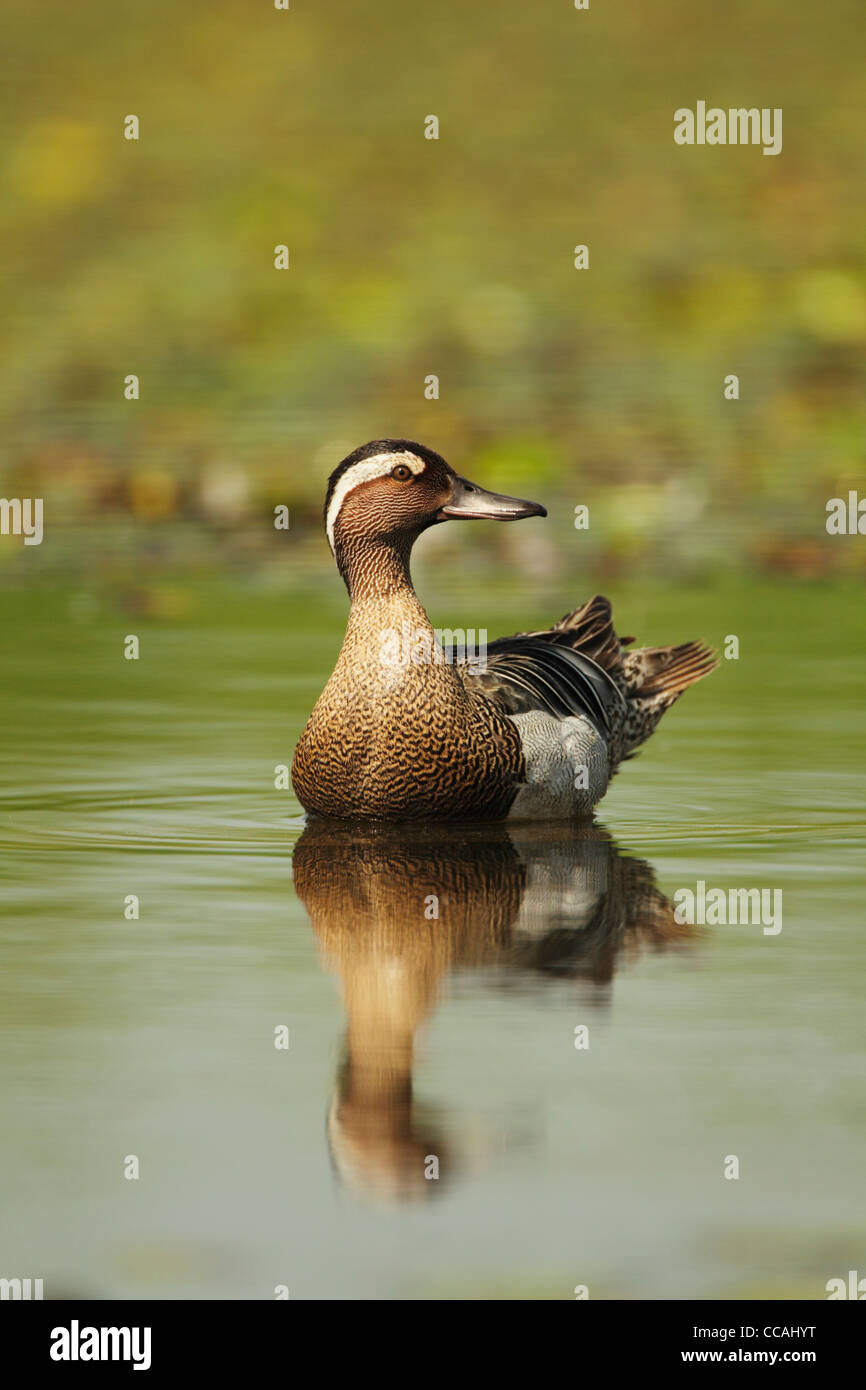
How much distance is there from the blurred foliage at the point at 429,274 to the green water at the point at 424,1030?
257 inches

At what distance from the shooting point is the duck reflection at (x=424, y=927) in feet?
16.7

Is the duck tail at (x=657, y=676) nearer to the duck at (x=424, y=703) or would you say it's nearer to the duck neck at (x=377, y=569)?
the duck at (x=424, y=703)

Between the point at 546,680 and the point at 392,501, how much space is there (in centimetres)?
81

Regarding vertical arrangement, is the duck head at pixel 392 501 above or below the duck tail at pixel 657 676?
above

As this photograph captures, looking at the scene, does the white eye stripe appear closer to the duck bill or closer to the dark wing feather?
the duck bill

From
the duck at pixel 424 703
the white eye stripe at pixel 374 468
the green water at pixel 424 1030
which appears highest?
the white eye stripe at pixel 374 468

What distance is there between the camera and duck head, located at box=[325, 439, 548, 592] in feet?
29.3

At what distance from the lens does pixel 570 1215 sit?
462 cm

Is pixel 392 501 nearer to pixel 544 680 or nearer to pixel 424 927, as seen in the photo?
pixel 544 680

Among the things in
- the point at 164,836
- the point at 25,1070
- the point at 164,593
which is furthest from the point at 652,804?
the point at 164,593

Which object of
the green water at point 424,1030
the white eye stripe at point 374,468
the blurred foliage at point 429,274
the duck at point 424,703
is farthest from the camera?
the blurred foliage at point 429,274

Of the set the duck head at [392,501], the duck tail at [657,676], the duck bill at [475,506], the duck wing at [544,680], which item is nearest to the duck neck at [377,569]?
the duck head at [392,501]

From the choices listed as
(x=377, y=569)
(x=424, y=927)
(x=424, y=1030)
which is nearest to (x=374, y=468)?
(x=377, y=569)

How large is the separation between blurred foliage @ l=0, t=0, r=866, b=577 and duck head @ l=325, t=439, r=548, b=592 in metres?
5.95
